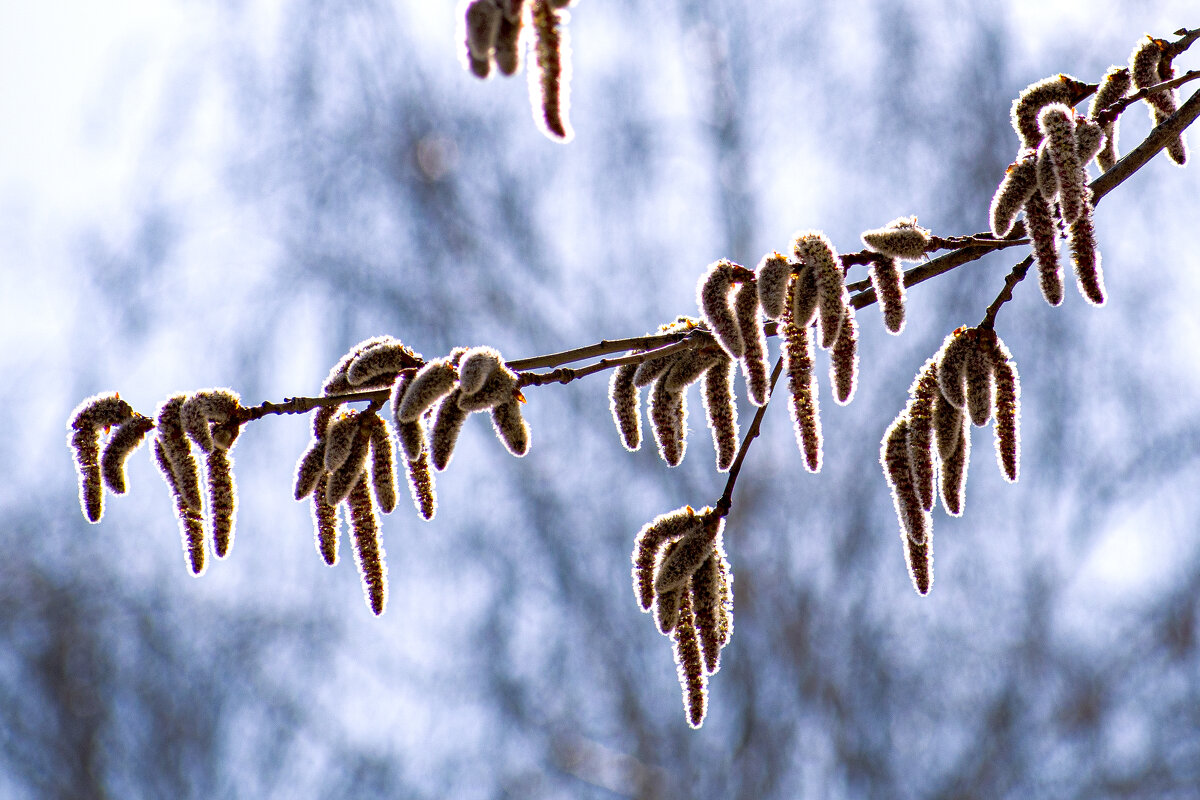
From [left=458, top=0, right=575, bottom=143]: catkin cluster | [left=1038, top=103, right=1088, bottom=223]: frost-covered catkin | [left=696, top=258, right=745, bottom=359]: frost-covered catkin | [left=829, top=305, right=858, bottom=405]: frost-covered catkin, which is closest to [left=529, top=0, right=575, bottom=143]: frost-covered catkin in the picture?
[left=458, top=0, right=575, bottom=143]: catkin cluster

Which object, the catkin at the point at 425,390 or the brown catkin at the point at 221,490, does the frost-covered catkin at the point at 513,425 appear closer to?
the catkin at the point at 425,390

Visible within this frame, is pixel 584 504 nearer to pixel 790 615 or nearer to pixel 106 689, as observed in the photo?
pixel 790 615

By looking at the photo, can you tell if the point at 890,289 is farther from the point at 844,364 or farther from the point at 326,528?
the point at 326,528

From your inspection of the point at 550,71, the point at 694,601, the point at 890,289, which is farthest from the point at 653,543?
the point at 550,71

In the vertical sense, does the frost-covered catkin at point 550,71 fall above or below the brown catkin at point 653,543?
above

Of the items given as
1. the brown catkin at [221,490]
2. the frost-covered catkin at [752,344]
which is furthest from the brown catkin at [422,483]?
the frost-covered catkin at [752,344]

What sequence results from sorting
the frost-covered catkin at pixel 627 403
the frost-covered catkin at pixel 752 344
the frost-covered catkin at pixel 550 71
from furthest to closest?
1. the frost-covered catkin at pixel 627 403
2. the frost-covered catkin at pixel 752 344
3. the frost-covered catkin at pixel 550 71

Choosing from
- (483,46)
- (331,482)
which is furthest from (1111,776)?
(483,46)
